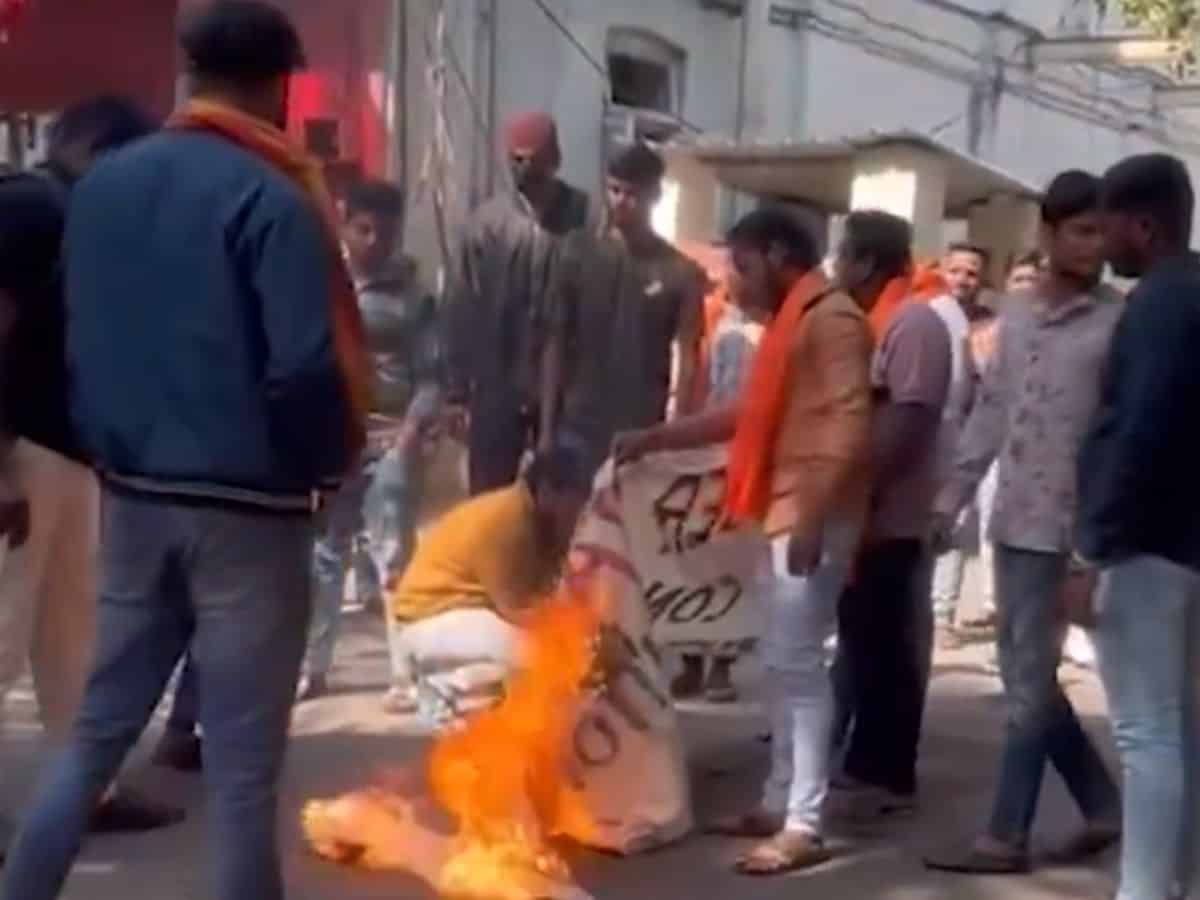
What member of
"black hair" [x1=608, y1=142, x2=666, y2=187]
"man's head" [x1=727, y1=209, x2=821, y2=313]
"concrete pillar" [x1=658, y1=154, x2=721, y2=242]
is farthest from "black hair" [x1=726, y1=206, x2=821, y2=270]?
"concrete pillar" [x1=658, y1=154, x2=721, y2=242]

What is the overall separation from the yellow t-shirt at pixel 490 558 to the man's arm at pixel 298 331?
2316 mm

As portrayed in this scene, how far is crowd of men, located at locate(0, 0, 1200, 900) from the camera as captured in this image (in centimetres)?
519

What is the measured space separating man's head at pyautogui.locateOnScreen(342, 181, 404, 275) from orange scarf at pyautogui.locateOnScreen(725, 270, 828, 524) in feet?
8.78

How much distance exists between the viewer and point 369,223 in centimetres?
955

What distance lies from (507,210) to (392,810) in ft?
8.41

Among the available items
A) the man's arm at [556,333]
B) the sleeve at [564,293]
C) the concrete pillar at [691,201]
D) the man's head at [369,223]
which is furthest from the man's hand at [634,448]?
the concrete pillar at [691,201]

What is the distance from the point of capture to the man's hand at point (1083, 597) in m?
6.08

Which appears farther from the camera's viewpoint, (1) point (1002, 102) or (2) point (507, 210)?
(1) point (1002, 102)

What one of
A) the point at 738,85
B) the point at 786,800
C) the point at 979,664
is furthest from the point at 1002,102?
the point at 786,800

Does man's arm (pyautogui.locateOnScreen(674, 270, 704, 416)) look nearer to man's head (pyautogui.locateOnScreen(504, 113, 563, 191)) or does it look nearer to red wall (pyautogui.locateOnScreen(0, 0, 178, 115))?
man's head (pyautogui.locateOnScreen(504, 113, 563, 191))

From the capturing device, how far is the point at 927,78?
23125mm

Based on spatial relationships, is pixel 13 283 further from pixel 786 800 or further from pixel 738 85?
pixel 738 85

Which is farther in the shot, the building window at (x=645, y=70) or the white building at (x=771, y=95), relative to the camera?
the building window at (x=645, y=70)

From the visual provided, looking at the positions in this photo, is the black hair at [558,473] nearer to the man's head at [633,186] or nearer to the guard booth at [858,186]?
the man's head at [633,186]
